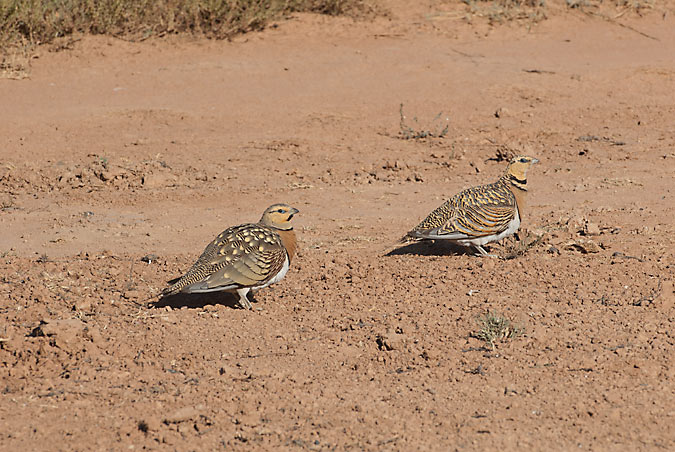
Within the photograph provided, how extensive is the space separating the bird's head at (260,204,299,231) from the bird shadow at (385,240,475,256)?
51.0 inches

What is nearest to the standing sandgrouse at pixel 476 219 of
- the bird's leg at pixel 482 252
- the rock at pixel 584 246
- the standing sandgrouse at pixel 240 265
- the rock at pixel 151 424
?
the bird's leg at pixel 482 252

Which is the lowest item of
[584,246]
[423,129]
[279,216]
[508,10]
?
[423,129]

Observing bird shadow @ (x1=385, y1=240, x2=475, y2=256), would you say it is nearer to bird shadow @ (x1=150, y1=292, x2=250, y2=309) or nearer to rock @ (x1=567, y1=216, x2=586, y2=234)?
rock @ (x1=567, y1=216, x2=586, y2=234)

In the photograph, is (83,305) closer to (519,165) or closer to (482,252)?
(482,252)

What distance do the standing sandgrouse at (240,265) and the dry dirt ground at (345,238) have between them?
25 cm

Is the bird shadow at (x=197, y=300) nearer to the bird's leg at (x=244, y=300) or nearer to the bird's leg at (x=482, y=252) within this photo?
the bird's leg at (x=244, y=300)

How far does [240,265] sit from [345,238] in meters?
2.42

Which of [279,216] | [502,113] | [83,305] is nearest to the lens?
[83,305]

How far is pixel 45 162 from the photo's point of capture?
38.0ft

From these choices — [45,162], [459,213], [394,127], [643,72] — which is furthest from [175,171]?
[643,72]

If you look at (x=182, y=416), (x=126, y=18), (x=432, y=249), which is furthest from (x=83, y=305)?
(x=126, y=18)

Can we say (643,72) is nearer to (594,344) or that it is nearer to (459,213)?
(459,213)

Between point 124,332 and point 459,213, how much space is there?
3.16 metres

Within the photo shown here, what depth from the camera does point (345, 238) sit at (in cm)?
915
